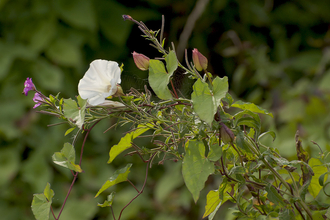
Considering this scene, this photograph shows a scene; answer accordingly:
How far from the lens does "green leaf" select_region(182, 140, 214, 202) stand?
0.83 ft

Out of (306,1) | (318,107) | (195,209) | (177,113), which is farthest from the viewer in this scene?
(306,1)

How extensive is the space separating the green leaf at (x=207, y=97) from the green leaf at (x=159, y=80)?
3 cm

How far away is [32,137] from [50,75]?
0.86 ft

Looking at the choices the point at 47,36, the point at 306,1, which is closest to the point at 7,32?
the point at 47,36

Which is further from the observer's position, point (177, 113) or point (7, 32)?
point (7, 32)

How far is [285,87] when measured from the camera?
128 cm

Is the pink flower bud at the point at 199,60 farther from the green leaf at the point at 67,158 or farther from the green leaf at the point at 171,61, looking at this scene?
the green leaf at the point at 67,158

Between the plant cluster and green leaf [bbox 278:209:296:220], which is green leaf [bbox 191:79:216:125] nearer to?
the plant cluster

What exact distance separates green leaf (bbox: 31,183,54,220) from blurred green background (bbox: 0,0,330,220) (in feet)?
2.56

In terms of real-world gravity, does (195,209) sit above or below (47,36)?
below

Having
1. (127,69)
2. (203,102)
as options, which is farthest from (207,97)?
(127,69)

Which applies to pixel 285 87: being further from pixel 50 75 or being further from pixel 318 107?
pixel 50 75

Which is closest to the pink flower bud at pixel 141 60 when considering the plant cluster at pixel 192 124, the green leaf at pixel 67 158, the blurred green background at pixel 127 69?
the plant cluster at pixel 192 124

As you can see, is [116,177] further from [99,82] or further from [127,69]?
[127,69]
